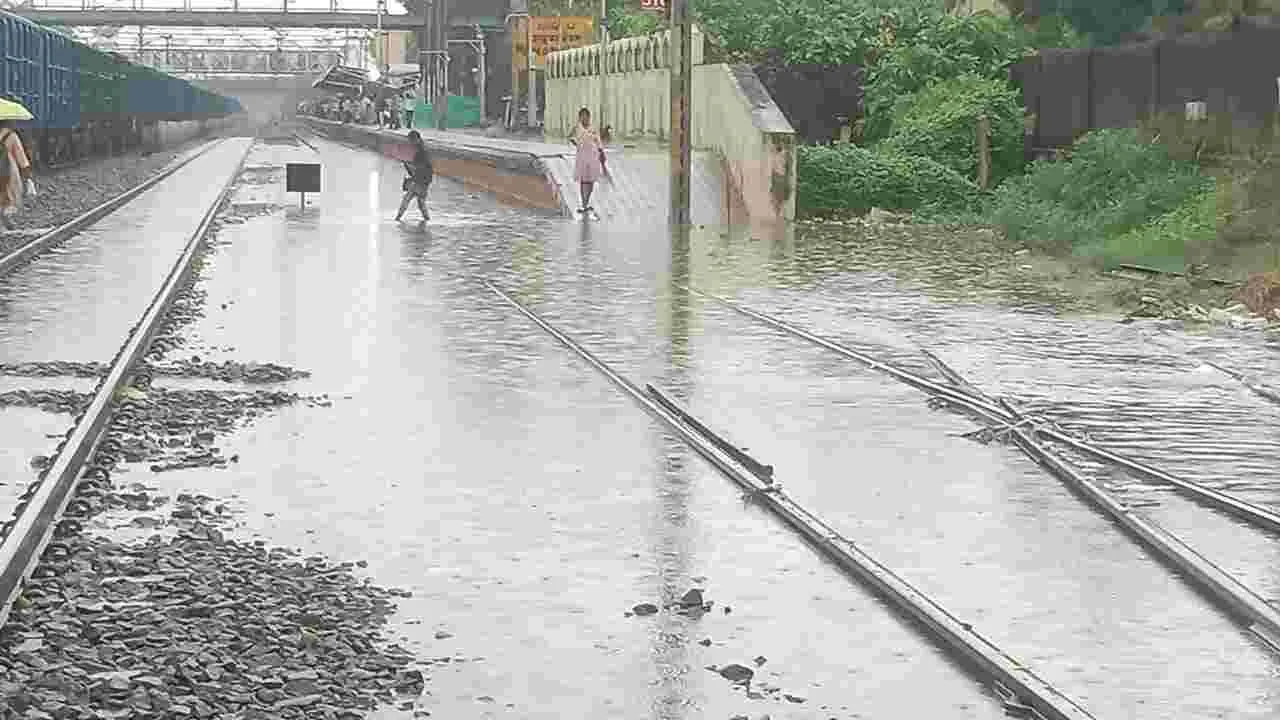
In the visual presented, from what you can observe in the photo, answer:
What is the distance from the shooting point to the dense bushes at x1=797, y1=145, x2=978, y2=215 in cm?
3656

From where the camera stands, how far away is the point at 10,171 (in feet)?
102

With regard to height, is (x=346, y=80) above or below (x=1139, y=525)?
above

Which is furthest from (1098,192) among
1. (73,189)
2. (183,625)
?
(183,625)

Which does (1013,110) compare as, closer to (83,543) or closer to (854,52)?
(854,52)

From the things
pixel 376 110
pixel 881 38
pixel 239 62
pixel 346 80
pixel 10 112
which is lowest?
pixel 10 112

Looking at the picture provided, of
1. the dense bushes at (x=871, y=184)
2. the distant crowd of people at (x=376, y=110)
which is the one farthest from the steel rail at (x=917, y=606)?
the distant crowd of people at (x=376, y=110)

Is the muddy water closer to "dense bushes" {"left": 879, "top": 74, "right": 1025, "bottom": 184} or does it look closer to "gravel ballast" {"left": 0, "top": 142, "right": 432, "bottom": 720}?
"gravel ballast" {"left": 0, "top": 142, "right": 432, "bottom": 720}

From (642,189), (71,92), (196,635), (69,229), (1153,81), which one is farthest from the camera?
(71,92)

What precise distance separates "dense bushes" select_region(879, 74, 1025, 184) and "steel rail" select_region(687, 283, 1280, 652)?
894 inches

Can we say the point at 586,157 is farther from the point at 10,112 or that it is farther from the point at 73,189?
the point at 73,189

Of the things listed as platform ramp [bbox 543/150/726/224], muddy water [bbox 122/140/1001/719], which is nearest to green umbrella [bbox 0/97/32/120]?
platform ramp [bbox 543/150/726/224]

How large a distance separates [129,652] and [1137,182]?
2353 centimetres

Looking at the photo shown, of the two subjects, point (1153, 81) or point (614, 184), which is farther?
point (614, 184)

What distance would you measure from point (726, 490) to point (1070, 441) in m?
2.48
